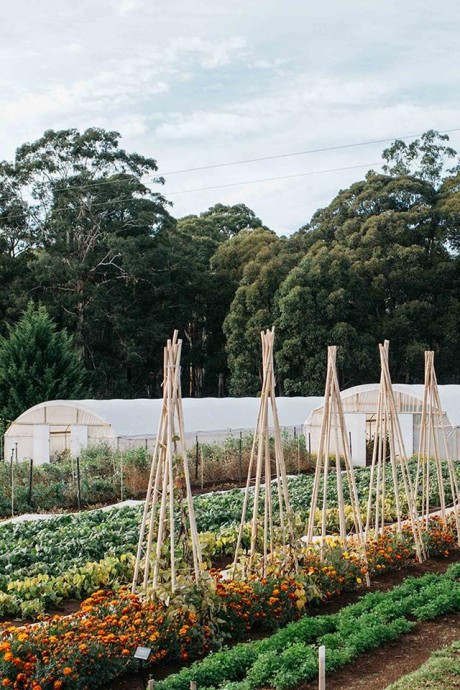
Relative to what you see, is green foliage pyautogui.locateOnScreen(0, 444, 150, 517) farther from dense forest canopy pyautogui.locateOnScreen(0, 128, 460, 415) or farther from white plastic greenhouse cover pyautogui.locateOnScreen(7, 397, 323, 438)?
dense forest canopy pyautogui.locateOnScreen(0, 128, 460, 415)

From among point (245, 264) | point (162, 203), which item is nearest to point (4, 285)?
point (162, 203)

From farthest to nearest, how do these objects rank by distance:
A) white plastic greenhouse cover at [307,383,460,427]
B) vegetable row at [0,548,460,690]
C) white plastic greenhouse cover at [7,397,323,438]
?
white plastic greenhouse cover at [307,383,460,427]
white plastic greenhouse cover at [7,397,323,438]
vegetable row at [0,548,460,690]

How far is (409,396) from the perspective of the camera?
75.9 ft

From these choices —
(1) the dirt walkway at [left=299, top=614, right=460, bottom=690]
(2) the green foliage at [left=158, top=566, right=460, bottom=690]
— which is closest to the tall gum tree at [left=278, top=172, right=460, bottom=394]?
(2) the green foliage at [left=158, top=566, right=460, bottom=690]

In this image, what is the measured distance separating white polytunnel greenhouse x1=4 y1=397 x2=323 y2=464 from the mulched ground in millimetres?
13873

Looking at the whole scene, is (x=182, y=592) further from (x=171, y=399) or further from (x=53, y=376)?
(x=53, y=376)

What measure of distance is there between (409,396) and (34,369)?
13.0m

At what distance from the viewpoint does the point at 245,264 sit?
135ft

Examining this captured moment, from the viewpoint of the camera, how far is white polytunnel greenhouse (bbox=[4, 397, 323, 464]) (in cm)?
2173

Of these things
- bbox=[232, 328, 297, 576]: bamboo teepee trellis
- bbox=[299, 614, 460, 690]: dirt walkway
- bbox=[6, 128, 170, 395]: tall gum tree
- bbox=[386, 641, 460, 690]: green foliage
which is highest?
bbox=[6, 128, 170, 395]: tall gum tree

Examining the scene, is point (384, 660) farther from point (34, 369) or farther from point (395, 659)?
point (34, 369)

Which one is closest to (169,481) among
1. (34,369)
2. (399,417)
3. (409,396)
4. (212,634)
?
(212,634)

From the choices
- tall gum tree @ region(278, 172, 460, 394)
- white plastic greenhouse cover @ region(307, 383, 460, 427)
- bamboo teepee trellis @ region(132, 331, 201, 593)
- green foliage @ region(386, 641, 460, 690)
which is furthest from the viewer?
tall gum tree @ region(278, 172, 460, 394)

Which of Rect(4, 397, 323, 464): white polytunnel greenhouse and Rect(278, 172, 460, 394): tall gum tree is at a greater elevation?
Rect(278, 172, 460, 394): tall gum tree
